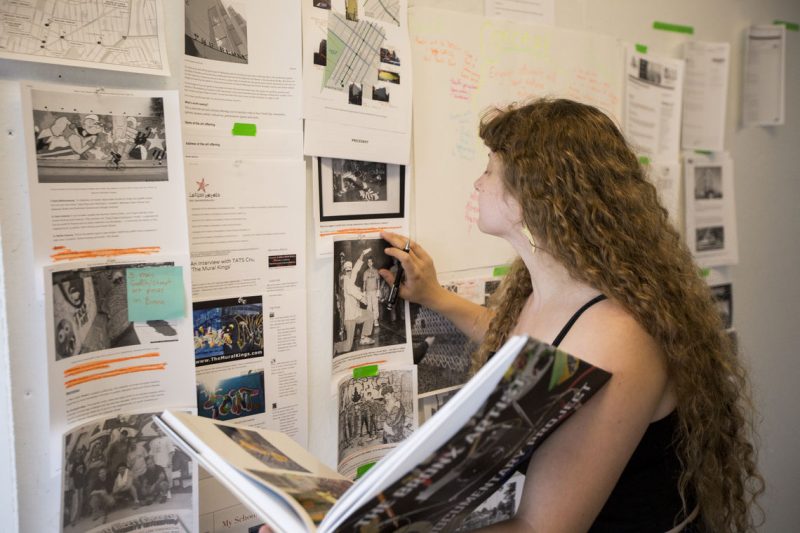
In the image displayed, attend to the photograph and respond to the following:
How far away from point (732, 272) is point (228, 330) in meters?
1.63

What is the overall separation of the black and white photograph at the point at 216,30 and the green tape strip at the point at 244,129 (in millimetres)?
109

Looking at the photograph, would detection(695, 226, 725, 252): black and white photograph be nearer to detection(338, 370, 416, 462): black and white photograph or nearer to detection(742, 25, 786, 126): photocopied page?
detection(742, 25, 786, 126): photocopied page

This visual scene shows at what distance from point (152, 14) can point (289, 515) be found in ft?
2.56

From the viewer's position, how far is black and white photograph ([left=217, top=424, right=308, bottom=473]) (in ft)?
2.61

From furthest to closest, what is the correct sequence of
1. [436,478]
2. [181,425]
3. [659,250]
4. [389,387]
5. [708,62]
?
[708,62], [389,387], [659,250], [181,425], [436,478]

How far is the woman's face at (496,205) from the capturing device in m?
1.09

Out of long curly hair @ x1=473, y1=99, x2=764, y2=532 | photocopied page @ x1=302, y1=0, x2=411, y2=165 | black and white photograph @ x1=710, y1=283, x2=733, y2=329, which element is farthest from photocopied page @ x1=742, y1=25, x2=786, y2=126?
photocopied page @ x1=302, y1=0, x2=411, y2=165

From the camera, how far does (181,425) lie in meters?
0.79

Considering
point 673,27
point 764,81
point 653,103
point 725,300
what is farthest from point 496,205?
point 764,81

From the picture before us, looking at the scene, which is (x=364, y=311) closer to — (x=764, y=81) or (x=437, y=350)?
(x=437, y=350)

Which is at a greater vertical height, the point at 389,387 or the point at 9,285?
the point at 9,285

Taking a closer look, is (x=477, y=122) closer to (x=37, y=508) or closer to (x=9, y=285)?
(x=9, y=285)

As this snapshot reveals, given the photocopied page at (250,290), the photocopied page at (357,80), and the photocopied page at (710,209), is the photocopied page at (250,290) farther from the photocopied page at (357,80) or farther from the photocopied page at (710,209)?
the photocopied page at (710,209)

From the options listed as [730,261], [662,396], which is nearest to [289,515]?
[662,396]
